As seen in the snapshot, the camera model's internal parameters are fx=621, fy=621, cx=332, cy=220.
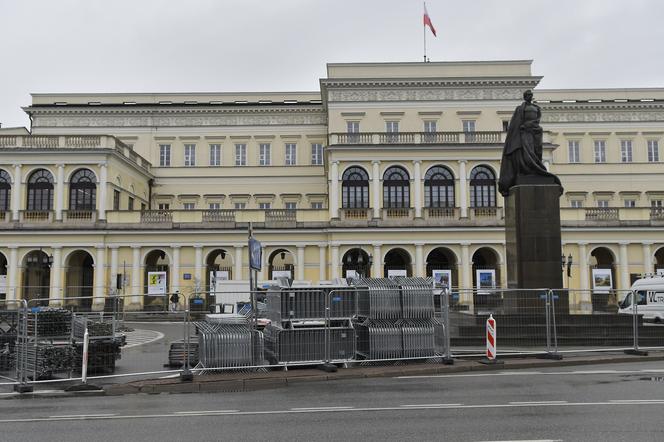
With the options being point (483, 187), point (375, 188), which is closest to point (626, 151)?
point (483, 187)

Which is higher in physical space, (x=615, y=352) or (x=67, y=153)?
(x=67, y=153)

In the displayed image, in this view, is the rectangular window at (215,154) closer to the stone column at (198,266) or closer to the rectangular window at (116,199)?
the rectangular window at (116,199)

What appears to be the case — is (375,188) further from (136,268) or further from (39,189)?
(39,189)

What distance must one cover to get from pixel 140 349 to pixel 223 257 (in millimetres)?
35532

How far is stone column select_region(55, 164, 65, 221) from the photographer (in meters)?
46.2

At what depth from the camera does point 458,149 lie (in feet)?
158

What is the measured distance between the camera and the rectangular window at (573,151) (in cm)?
5931

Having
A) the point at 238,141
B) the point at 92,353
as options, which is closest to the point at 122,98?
the point at 238,141

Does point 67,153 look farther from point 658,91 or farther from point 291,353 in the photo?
point 658,91

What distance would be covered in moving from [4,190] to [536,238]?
4176 cm

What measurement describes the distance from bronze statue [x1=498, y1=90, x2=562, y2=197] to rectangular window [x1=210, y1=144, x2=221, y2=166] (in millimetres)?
41661

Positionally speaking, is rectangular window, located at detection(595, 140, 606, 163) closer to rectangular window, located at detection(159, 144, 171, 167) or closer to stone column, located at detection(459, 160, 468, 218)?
stone column, located at detection(459, 160, 468, 218)

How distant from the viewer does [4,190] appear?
46719 millimetres

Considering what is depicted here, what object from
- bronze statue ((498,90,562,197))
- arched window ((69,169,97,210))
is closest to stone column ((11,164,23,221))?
arched window ((69,169,97,210))
